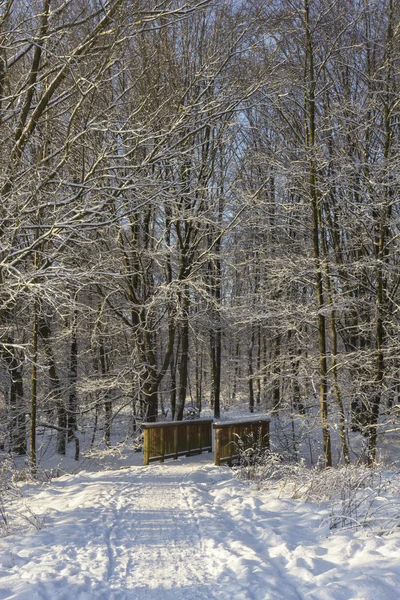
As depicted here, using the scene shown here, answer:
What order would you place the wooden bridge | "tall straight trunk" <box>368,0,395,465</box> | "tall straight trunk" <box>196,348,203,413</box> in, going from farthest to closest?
"tall straight trunk" <box>196,348,203,413</box> < the wooden bridge < "tall straight trunk" <box>368,0,395,465</box>

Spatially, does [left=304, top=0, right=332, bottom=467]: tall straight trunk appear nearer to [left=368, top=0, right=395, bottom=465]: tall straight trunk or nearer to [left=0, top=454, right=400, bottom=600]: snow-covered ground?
[left=368, top=0, right=395, bottom=465]: tall straight trunk

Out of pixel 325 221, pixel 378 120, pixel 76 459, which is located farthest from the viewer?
pixel 76 459

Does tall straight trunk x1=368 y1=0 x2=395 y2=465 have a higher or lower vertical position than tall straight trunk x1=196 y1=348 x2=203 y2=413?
higher

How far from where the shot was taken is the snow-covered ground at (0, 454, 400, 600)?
3412 mm

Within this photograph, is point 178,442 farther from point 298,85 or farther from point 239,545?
point 298,85

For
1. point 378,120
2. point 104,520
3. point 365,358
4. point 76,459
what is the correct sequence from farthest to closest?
point 76,459 → point 378,120 → point 365,358 → point 104,520

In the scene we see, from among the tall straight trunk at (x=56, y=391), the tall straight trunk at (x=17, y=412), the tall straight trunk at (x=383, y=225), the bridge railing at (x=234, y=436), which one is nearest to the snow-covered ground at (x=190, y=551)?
the bridge railing at (x=234, y=436)

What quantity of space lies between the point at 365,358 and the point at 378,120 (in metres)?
5.33

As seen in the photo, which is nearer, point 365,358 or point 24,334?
point 365,358

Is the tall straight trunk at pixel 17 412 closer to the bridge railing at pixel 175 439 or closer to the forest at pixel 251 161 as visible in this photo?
the forest at pixel 251 161

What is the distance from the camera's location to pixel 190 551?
432cm

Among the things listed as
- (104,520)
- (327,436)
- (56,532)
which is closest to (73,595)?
(56,532)

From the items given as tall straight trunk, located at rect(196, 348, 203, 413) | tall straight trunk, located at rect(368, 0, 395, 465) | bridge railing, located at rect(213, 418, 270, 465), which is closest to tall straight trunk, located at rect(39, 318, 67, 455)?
bridge railing, located at rect(213, 418, 270, 465)

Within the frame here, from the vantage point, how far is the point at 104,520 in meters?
5.27
